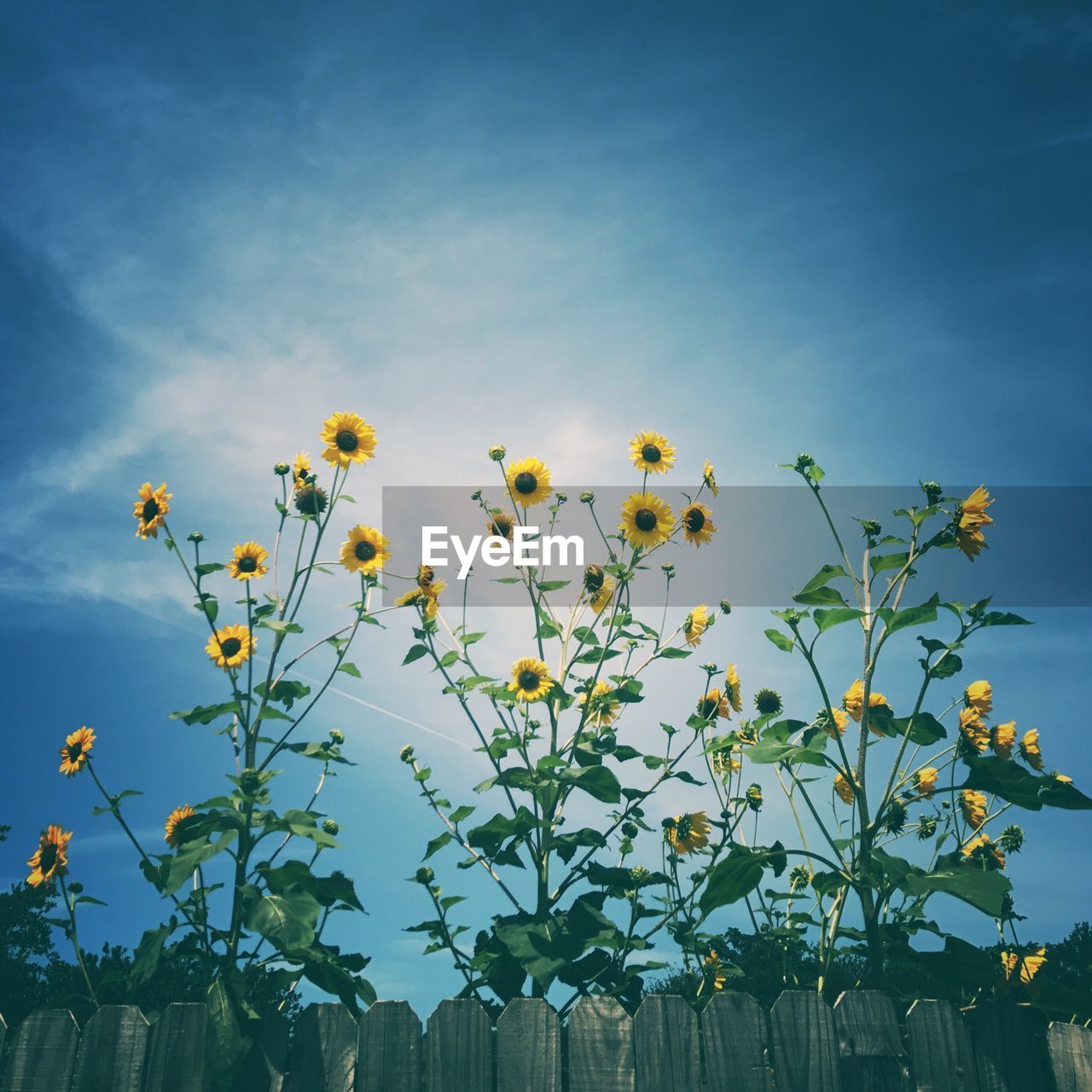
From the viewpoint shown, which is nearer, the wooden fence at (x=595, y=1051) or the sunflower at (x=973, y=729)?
the wooden fence at (x=595, y=1051)

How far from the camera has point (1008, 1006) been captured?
3.06 m

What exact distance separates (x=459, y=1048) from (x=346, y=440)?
267cm

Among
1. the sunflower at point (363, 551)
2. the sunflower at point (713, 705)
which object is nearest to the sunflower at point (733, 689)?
the sunflower at point (713, 705)

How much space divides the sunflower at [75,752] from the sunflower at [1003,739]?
3923 millimetres

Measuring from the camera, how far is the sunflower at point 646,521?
4.62m

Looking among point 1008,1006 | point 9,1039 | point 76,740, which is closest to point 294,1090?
point 9,1039

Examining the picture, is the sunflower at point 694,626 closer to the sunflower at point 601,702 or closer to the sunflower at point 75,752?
the sunflower at point 601,702

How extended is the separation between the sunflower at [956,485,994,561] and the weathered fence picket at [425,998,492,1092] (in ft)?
7.39

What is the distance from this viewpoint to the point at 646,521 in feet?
15.2

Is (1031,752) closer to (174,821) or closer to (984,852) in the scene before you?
(984,852)

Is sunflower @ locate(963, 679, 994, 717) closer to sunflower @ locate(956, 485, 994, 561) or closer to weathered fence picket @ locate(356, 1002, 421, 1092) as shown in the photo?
sunflower @ locate(956, 485, 994, 561)

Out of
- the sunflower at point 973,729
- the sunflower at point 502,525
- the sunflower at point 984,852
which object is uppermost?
the sunflower at point 502,525

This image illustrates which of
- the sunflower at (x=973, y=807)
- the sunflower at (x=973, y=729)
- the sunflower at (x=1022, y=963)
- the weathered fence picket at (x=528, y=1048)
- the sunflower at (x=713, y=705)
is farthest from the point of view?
the sunflower at (x=713, y=705)

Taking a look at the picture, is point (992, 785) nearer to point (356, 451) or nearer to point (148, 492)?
point (356, 451)
